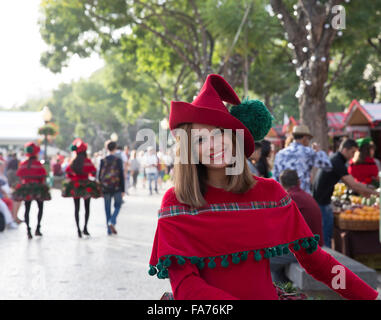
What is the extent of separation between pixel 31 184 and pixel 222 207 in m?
8.91

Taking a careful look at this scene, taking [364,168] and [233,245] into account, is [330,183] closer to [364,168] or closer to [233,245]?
[364,168]

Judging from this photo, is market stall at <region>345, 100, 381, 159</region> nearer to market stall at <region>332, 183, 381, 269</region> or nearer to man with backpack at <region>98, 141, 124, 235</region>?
man with backpack at <region>98, 141, 124, 235</region>

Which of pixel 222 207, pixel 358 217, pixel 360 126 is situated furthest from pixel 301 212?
pixel 360 126

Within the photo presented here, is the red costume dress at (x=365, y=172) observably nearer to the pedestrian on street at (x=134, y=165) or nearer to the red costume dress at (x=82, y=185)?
the red costume dress at (x=82, y=185)

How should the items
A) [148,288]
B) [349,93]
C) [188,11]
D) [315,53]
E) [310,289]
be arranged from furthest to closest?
[349,93] → [188,11] → [315,53] → [148,288] → [310,289]

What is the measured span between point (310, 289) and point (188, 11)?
1600 centimetres

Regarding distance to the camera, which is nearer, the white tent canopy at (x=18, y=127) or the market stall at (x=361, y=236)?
the market stall at (x=361, y=236)

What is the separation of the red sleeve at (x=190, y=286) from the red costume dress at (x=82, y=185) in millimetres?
8615

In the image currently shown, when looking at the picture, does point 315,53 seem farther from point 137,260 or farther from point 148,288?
point 148,288

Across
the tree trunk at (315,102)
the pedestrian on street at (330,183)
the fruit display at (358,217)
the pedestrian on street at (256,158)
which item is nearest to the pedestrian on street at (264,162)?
the pedestrian on street at (256,158)

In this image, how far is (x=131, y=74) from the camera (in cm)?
3036

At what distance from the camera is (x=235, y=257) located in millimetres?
1936

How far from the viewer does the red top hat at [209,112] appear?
1984 millimetres

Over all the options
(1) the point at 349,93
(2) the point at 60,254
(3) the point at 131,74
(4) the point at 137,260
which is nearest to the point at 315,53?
(4) the point at 137,260
